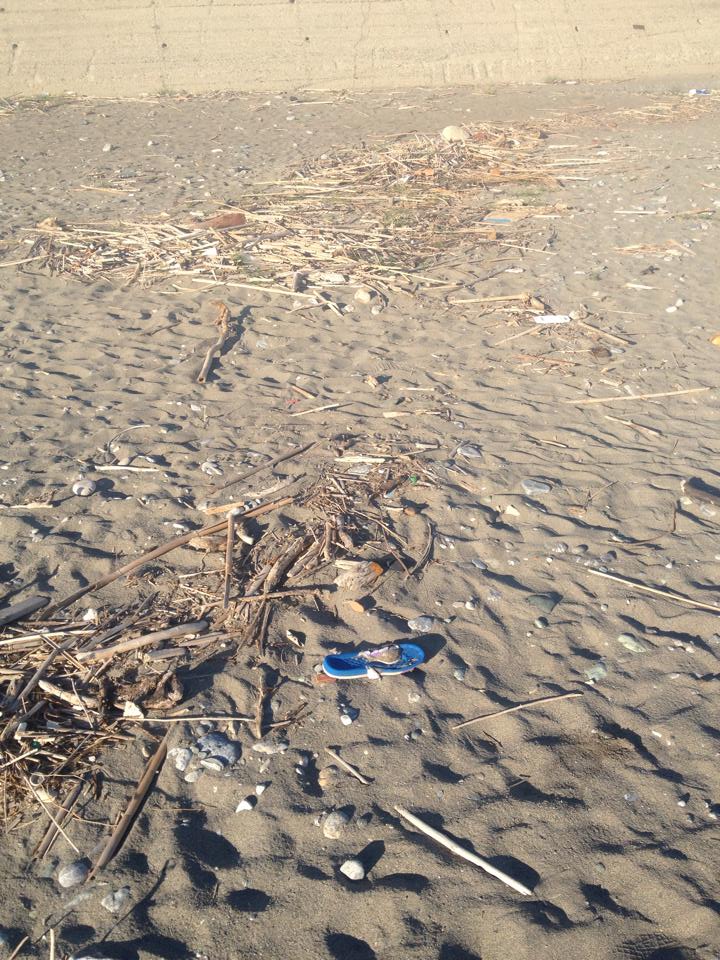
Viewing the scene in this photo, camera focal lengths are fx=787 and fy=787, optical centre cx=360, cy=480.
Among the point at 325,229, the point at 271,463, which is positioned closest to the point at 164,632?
the point at 271,463

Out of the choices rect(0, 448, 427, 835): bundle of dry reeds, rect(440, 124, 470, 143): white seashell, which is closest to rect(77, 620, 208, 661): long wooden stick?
rect(0, 448, 427, 835): bundle of dry reeds

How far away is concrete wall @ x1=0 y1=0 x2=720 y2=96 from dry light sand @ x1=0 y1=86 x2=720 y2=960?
7801mm

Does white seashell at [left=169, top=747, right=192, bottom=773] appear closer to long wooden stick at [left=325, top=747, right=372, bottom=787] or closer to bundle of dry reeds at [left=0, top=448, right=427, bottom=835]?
bundle of dry reeds at [left=0, top=448, right=427, bottom=835]

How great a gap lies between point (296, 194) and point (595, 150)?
4.33 meters

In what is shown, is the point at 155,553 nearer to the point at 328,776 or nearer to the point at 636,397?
the point at 328,776

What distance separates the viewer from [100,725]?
2.99 m

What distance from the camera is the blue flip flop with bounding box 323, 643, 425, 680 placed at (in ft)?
10.4

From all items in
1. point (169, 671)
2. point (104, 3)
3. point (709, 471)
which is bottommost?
point (709, 471)

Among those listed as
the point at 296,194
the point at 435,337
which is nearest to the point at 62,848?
the point at 435,337

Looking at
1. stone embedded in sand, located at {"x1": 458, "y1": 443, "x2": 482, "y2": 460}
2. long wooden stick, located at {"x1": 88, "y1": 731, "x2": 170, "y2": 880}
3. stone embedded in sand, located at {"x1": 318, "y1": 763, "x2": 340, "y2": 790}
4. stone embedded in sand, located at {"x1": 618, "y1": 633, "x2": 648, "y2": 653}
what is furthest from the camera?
stone embedded in sand, located at {"x1": 458, "y1": 443, "x2": 482, "y2": 460}

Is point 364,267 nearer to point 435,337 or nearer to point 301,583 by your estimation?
point 435,337

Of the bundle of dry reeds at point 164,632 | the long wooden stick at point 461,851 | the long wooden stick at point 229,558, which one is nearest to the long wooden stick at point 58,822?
the bundle of dry reeds at point 164,632

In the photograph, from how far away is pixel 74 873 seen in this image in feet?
8.34

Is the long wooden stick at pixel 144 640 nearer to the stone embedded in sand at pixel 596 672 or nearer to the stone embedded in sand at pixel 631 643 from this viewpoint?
the stone embedded in sand at pixel 596 672
